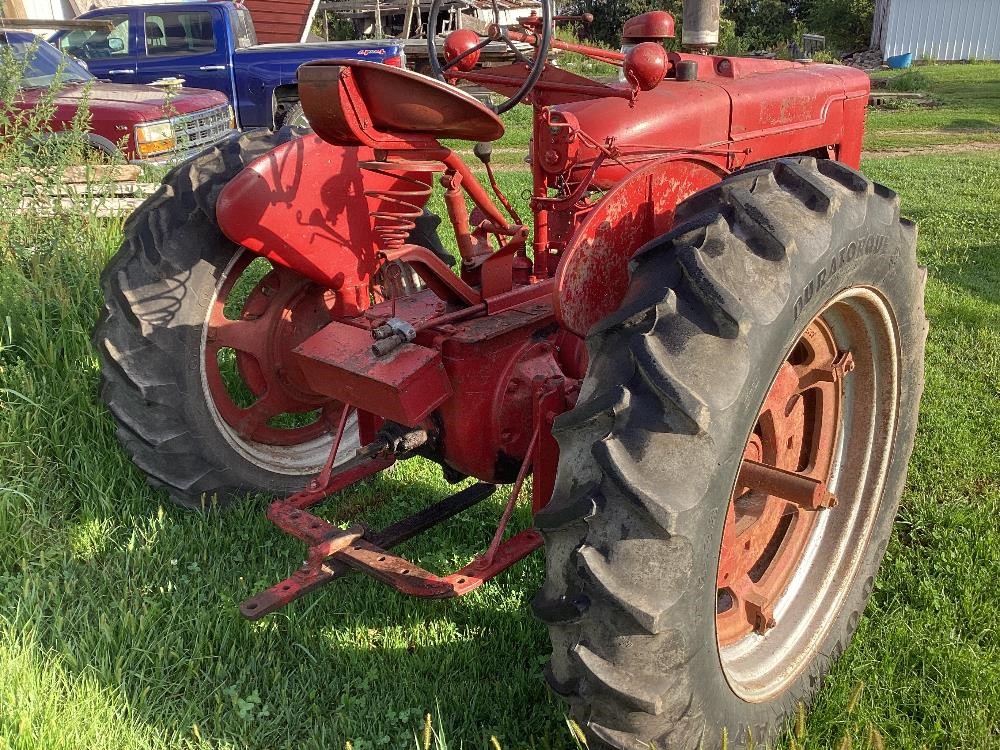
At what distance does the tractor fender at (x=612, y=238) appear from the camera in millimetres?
1990

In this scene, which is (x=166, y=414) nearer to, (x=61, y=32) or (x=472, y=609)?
(x=472, y=609)

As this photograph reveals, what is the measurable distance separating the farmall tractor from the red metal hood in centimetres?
422

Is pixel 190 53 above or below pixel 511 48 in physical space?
above

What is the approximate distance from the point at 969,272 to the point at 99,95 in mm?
7588

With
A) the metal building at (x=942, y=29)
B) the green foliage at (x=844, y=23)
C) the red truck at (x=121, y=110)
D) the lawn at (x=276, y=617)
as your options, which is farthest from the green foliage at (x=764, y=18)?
the lawn at (x=276, y=617)

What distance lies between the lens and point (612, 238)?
2.07m

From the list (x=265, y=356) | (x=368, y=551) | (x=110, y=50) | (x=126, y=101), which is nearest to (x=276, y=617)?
(x=368, y=551)

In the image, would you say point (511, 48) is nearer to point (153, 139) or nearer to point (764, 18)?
point (153, 139)

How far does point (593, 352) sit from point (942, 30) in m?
33.6

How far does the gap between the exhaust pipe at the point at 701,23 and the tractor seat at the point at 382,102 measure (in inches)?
86.6

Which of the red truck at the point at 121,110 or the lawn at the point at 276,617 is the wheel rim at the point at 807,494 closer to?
the lawn at the point at 276,617

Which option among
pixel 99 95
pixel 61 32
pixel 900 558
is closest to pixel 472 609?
pixel 900 558

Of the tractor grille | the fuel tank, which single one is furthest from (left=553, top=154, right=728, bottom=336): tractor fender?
the tractor grille

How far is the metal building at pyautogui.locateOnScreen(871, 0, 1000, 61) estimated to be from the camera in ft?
93.4
